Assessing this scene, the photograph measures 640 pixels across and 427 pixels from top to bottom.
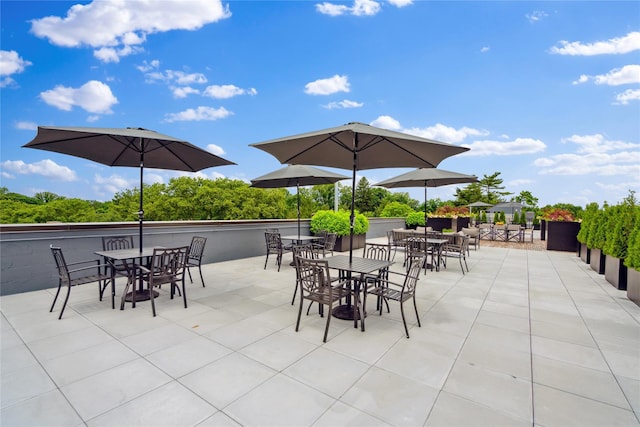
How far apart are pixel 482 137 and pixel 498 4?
50.2ft

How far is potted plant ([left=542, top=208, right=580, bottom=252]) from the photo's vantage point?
9.15m

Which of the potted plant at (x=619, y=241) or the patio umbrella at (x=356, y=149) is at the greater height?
the patio umbrella at (x=356, y=149)

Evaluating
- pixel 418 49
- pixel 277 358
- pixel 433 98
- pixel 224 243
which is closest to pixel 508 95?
pixel 433 98

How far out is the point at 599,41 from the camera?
1120 centimetres

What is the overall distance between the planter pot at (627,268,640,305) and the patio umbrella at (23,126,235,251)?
6.36m

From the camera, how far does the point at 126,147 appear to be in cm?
436

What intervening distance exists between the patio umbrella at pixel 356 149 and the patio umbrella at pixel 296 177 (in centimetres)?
180

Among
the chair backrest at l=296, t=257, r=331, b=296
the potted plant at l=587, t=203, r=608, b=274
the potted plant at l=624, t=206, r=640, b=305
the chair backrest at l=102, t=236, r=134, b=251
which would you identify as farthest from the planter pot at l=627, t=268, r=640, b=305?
the chair backrest at l=102, t=236, r=134, b=251

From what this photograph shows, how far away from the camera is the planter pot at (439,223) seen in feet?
45.8

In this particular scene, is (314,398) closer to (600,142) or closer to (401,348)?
(401,348)

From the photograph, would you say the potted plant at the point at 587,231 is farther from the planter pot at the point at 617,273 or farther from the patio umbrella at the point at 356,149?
the patio umbrella at the point at 356,149

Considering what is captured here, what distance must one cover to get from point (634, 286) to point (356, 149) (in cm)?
465

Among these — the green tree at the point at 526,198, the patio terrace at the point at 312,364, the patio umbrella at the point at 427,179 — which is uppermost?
the green tree at the point at 526,198

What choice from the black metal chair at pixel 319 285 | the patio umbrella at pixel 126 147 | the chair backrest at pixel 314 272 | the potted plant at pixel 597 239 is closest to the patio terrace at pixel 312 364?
the black metal chair at pixel 319 285
